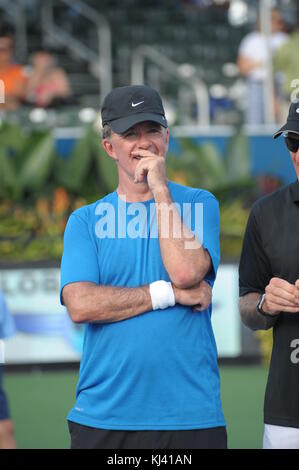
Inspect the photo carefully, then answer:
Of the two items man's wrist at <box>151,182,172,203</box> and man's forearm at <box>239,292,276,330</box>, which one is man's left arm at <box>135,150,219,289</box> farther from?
man's forearm at <box>239,292,276,330</box>

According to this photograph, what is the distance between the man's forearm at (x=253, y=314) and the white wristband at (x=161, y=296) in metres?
0.37

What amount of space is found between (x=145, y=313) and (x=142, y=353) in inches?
5.5

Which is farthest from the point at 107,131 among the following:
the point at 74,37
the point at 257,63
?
the point at 74,37

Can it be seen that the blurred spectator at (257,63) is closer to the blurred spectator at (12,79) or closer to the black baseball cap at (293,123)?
the blurred spectator at (12,79)

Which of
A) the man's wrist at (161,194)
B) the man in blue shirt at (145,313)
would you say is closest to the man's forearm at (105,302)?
the man in blue shirt at (145,313)

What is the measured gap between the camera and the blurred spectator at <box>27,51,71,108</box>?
513 inches

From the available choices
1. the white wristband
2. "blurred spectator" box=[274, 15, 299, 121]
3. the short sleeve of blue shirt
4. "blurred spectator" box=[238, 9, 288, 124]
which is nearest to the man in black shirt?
the white wristband

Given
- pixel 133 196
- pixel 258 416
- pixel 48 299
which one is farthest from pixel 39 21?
pixel 133 196

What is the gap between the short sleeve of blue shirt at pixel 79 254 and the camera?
3760 mm

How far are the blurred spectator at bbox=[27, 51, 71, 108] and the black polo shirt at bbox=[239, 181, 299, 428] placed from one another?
9.36 meters

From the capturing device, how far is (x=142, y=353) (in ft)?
11.9

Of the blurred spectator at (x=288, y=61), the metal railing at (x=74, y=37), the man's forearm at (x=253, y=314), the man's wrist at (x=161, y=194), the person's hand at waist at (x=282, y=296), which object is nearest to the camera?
the person's hand at waist at (x=282, y=296)

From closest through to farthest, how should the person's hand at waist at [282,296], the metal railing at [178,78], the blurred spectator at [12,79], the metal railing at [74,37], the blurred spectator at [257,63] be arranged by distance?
the person's hand at waist at [282,296], the blurred spectator at [257,63], the metal railing at [178,78], the blurred spectator at [12,79], the metal railing at [74,37]

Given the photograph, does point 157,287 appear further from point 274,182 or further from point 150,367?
point 274,182
